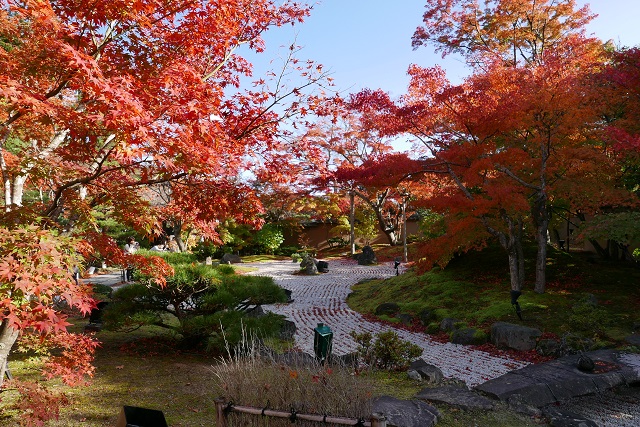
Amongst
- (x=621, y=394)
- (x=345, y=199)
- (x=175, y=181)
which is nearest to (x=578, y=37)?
(x=621, y=394)

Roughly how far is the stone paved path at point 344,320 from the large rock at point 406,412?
2573mm

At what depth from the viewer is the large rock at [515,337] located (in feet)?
27.7

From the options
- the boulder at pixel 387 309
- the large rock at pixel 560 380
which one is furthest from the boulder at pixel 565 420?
the boulder at pixel 387 309

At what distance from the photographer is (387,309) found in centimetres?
1271

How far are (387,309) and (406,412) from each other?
847 centimetres

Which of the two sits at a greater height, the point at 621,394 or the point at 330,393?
the point at 330,393

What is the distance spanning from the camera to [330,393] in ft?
12.3

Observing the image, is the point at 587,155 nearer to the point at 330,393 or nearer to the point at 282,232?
the point at 330,393

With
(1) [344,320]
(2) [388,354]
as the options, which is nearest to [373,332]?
(1) [344,320]

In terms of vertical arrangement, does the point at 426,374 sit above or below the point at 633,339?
above

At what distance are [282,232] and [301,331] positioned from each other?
80.1 ft

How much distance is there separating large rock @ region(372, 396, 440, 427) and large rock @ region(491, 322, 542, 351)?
15.3 ft

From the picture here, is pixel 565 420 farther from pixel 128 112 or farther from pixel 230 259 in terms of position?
pixel 230 259

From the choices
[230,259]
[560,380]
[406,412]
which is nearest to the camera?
[406,412]
